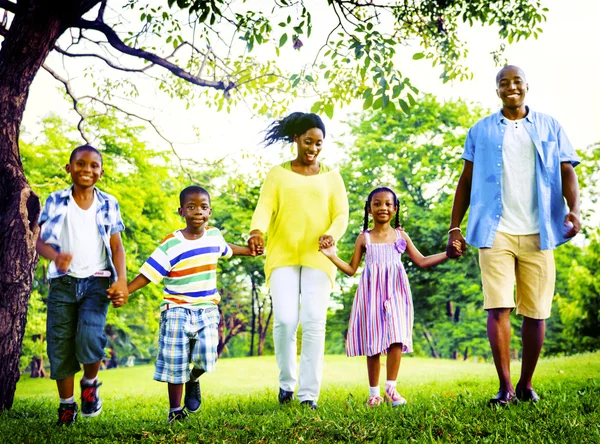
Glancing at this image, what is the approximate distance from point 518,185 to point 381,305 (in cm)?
155

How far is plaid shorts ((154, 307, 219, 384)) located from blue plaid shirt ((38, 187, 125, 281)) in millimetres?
639

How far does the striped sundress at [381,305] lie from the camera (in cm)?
554

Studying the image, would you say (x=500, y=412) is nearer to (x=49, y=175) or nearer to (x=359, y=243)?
(x=359, y=243)

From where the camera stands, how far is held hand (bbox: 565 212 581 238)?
4907mm

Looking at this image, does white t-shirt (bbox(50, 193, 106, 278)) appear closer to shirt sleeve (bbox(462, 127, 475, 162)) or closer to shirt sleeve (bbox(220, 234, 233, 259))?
shirt sleeve (bbox(220, 234, 233, 259))

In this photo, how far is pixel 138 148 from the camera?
66.5ft

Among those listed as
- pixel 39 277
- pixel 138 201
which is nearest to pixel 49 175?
pixel 138 201

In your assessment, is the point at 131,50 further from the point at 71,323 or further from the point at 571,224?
the point at 571,224

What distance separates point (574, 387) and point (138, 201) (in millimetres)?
14377

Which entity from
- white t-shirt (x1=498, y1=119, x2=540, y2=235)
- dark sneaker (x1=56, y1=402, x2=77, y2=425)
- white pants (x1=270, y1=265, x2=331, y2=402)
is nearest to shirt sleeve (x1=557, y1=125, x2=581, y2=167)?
white t-shirt (x1=498, y1=119, x2=540, y2=235)

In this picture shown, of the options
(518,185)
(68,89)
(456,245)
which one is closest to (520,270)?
(456,245)

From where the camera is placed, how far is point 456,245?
5.08 m

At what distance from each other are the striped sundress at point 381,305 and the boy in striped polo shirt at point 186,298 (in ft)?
4.30

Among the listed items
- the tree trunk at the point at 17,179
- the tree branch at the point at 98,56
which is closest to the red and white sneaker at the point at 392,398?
the tree trunk at the point at 17,179
